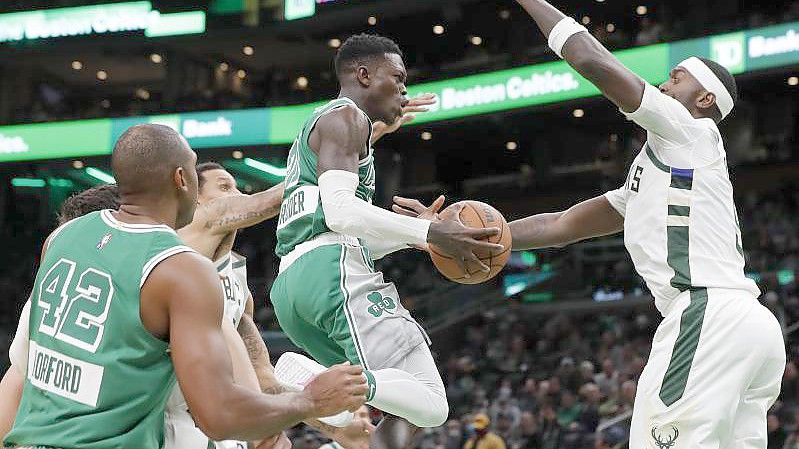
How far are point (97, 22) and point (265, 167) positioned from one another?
191 inches

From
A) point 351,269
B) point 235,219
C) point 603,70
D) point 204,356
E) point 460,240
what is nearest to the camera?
point 204,356

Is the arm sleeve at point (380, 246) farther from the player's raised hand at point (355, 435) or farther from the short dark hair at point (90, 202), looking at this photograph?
the short dark hair at point (90, 202)

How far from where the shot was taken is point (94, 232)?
341cm

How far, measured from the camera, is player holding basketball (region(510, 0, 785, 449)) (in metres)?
4.60

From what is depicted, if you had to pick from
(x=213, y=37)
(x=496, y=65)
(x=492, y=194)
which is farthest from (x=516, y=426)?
(x=213, y=37)

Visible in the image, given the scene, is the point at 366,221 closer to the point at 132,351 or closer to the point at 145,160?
the point at 145,160

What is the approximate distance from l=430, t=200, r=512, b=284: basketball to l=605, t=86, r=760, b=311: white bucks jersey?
1.95ft

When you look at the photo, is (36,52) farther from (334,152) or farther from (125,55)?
(334,152)

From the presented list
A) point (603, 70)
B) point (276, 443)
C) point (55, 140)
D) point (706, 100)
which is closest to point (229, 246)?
point (276, 443)

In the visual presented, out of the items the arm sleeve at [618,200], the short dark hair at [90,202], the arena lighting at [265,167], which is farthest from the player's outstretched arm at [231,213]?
the arena lighting at [265,167]

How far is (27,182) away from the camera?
29141 millimetres

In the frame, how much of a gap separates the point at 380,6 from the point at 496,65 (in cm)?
336

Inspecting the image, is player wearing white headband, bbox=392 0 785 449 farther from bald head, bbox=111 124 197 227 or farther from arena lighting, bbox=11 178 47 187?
arena lighting, bbox=11 178 47 187

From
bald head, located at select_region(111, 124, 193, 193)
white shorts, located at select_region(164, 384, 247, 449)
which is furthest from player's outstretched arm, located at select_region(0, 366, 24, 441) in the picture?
bald head, located at select_region(111, 124, 193, 193)
